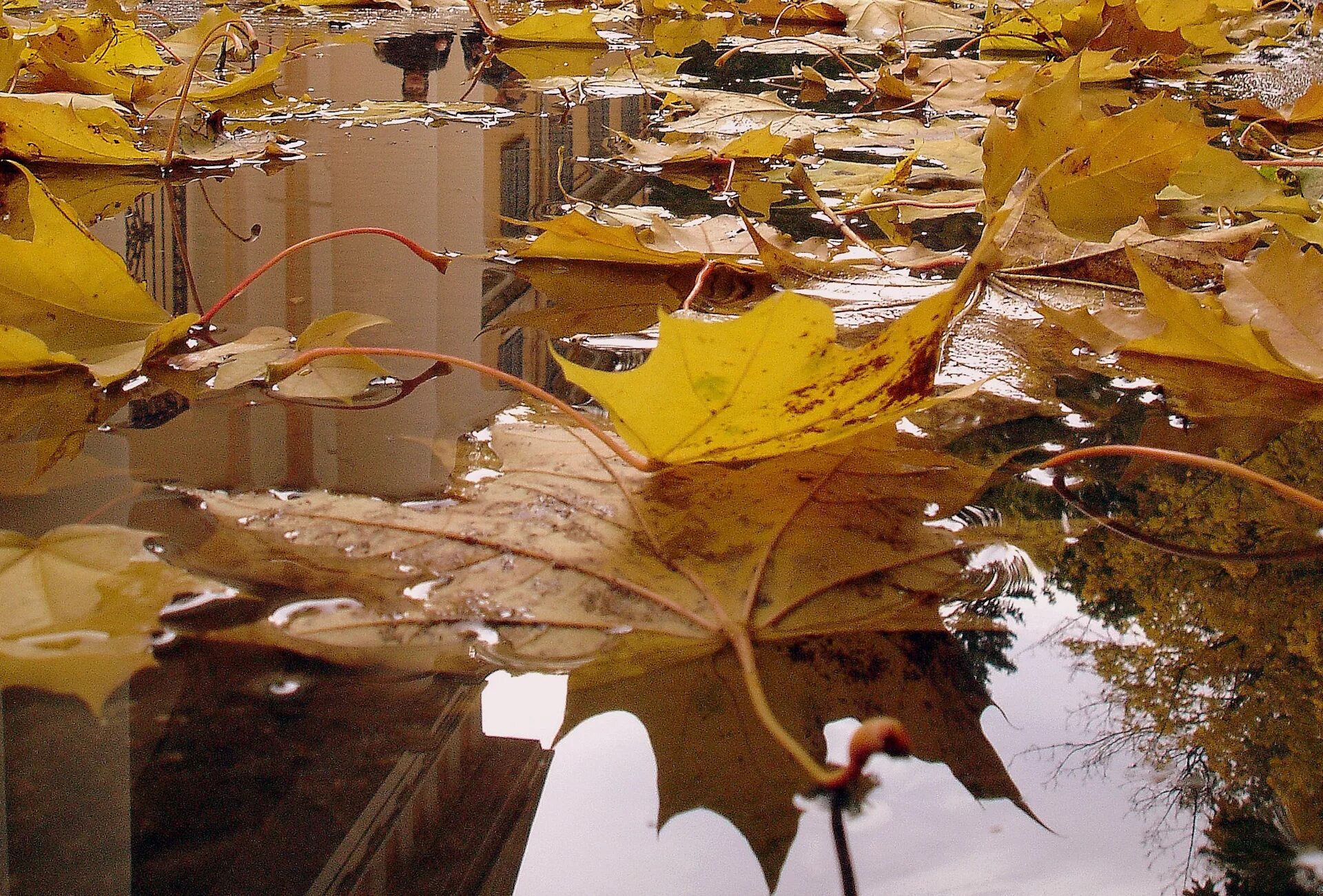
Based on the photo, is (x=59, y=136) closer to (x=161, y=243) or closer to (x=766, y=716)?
(x=161, y=243)

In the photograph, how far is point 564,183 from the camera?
119cm

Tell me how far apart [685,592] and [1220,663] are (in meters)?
0.20

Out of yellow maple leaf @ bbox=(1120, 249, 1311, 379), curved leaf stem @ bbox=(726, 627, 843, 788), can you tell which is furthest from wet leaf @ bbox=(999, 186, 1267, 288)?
curved leaf stem @ bbox=(726, 627, 843, 788)

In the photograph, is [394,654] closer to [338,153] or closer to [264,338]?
[264,338]

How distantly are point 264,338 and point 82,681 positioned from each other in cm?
37

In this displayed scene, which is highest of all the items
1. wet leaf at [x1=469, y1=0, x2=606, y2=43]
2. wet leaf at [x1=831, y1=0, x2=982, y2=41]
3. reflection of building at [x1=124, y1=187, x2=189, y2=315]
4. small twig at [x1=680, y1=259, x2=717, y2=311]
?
wet leaf at [x1=831, y1=0, x2=982, y2=41]

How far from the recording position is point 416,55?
2.46m

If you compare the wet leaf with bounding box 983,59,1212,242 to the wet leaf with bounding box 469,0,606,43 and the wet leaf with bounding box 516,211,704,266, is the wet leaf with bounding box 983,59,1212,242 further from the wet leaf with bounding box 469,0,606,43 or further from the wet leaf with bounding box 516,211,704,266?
the wet leaf with bounding box 469,0,606,43

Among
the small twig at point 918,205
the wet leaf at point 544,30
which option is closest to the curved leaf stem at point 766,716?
the small twig at point 918,205

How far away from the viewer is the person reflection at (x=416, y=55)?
1.98 m

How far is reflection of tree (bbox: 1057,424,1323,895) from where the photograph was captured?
32 cm

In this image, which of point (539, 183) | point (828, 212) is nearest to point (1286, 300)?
point (828, 212)

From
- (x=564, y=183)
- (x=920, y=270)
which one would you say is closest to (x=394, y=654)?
(x=920, y=270)

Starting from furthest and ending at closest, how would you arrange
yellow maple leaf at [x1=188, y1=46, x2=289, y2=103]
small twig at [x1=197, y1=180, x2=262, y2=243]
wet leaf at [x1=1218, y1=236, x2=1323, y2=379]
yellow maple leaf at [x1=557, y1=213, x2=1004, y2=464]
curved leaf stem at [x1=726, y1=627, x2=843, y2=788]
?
yellow maple leaf at [x1=188, y1=46, x2=289, y2=103] < small twig at [x1=197, y1=180, x2=262, y2=243] < wet leaf at [x1=1218, y1=236, x2=1323, y2=379] < yellow maple leaf at [x1=557, y1=213, x2=1004, y2=464] < curved leaf stem at [x1=726, y1=627, x2=843, y2=788]
